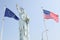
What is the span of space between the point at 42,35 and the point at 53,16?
21.4 feet

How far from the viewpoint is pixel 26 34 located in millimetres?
37000

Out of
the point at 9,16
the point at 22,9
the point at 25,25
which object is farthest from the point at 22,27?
the point at 9,16

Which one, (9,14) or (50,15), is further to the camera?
(50,15)

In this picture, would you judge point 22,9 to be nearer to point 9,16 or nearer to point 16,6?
point 16,6

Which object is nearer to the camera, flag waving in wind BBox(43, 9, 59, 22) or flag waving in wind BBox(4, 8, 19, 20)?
flag waving in wind BBox(4, 8, 19, 20)

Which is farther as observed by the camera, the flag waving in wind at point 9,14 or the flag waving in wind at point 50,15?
the flag waving in wind at point 50,15

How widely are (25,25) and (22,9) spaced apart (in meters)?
3.16

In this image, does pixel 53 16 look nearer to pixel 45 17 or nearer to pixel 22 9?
pixel 45 17

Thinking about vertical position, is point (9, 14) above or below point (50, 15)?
above

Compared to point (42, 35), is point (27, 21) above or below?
above

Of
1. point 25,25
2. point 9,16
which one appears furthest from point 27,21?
point 9,16

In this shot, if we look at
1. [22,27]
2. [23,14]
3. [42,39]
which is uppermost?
[23,14]

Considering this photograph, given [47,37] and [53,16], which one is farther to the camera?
[47,37]

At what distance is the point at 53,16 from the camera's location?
32000 mm
